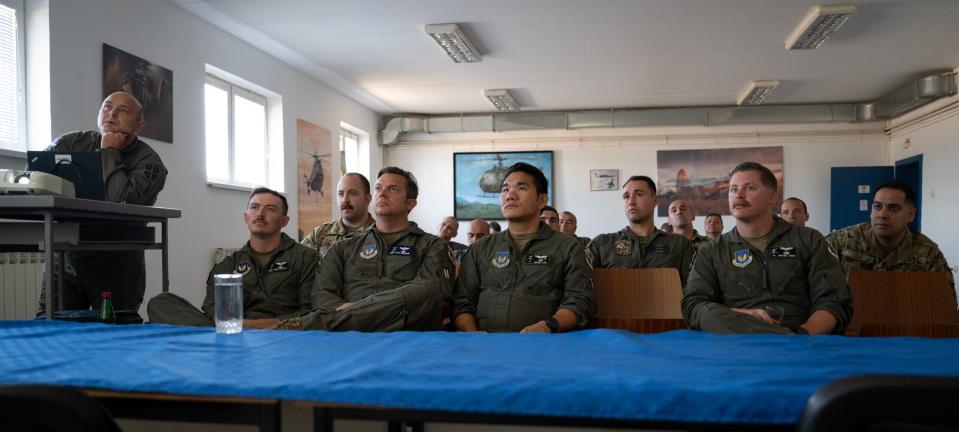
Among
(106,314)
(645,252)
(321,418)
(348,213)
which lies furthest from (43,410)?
(645,252)

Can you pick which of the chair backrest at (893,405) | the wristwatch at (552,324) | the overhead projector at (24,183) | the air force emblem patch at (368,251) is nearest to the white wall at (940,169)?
the wristwatch at (552,324)

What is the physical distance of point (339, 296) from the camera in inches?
118

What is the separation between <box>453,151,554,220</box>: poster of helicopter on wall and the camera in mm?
10695

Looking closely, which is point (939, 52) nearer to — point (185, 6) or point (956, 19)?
point (956, 19)

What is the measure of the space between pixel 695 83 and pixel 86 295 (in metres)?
7.36

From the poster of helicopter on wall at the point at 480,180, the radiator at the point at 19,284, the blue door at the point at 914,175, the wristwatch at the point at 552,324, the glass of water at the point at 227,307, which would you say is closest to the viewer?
the glass of water at the point at 227,307

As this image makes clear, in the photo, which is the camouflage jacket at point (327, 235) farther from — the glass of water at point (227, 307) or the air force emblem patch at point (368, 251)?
the glass of water at point (227, 307)

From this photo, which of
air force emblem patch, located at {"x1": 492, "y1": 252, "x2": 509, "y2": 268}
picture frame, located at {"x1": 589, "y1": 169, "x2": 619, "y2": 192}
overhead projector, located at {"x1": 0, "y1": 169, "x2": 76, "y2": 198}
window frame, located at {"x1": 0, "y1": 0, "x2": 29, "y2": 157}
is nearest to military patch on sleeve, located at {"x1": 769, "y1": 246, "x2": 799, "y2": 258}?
air force emblem patch, located at {"x1": 492, "y1": 252, "x2": 509, "y2": 268}

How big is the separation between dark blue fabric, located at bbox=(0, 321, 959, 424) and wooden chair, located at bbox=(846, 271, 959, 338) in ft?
5.25

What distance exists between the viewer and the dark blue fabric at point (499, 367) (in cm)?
104

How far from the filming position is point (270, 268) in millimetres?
3172

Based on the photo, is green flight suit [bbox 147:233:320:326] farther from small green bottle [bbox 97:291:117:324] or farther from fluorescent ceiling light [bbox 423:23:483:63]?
fluorescent ceiling light [bbox 423:23:483:63]

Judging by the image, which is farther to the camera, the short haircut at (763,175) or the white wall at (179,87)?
the white wall at (179,87)

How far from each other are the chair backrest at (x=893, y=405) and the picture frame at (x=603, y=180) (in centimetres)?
990
